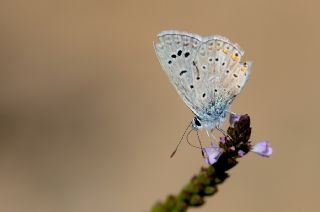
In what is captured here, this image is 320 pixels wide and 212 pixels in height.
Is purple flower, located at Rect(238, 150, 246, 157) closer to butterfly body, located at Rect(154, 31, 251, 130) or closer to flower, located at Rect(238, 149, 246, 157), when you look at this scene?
flower, located at Rect(238, 149, 246, 157)

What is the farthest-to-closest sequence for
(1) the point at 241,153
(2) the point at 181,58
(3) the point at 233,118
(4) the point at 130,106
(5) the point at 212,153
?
(4) the point at 130,106
(2) the point at 181,58
(3) the point at 233,118
(5) the point at 212,153
(1) the point at 241,153

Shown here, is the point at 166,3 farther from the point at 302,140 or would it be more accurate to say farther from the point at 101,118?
the point at 302,140

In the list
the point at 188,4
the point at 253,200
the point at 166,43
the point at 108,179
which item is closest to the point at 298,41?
the point at 188,4

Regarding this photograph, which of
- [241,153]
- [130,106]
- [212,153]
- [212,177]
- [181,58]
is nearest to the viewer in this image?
[212,177]

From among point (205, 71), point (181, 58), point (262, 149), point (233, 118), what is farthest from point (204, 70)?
point (262, 149)

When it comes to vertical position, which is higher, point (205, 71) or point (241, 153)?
point (205, 71)

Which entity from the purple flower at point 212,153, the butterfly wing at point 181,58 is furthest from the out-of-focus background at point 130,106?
the purple flower at point 212,153

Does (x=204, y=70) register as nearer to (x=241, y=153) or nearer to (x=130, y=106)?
(x=241, y=153)
